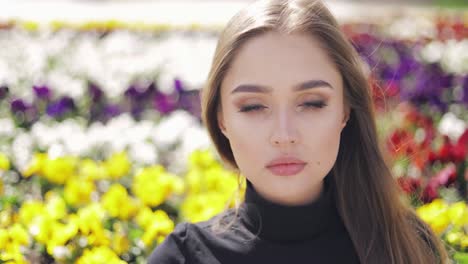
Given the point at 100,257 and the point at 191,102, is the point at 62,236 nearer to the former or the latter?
the point at 100,257

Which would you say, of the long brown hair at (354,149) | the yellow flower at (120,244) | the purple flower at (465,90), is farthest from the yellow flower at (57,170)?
the purple flower at (465,90)

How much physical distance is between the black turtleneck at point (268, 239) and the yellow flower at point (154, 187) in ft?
2.66

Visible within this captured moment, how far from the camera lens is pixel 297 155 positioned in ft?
6.72

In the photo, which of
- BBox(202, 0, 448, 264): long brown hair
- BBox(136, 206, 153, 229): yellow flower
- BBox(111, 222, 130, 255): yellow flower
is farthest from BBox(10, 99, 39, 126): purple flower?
BBox(202, 0, 448, 264): long brown hair

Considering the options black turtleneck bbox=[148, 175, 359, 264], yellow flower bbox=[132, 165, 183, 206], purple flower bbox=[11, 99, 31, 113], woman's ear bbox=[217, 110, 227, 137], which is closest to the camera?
black turtleneck bbox=[148, 175, 359, 264]

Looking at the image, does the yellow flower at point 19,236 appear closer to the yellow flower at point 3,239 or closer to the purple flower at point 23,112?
the yellow flower at point 3,239

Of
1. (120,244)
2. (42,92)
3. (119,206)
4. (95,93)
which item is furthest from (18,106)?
(120,244)

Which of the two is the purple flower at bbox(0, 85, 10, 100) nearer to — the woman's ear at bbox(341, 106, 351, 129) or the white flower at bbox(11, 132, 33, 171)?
the white flower at bbox(11, 132, 33, 171)

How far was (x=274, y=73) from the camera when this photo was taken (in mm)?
2068

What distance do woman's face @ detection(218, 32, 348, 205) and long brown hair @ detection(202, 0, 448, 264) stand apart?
0.11 feet

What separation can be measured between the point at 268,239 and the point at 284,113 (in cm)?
33

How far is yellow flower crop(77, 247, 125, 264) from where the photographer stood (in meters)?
2.47

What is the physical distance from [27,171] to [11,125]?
3.99 feet

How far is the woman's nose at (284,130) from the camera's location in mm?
2021
